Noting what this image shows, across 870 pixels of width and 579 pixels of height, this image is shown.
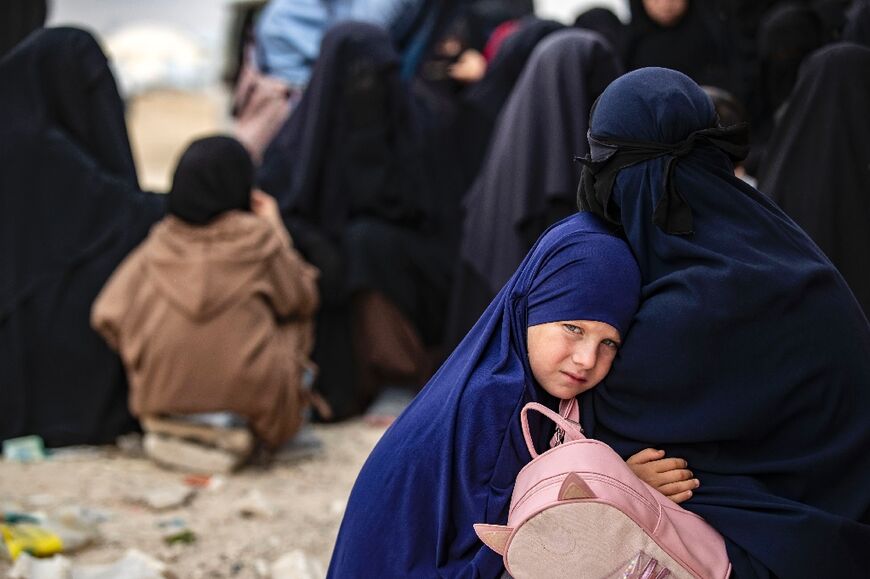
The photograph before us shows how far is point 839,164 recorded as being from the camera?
361 centimetres

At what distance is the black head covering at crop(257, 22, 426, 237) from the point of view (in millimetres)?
5555

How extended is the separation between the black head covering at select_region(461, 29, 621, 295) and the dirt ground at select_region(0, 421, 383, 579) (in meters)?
1.02

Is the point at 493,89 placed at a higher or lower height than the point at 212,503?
higher

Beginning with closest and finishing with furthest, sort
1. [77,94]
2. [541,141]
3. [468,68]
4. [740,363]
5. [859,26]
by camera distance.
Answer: [740,363]
[859,26]
[541,141]
[77,94]
[468,68]

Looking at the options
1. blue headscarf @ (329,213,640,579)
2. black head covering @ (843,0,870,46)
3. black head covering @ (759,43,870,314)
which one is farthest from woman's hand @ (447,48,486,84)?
blue headscarf @ (329,213,640,579)

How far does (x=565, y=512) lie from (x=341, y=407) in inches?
126

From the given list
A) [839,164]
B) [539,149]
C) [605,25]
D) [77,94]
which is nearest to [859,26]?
[839,164]

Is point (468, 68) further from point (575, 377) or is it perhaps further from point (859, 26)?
point (575, 377)

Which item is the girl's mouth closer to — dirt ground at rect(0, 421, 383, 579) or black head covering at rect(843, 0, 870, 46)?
dirt ground at rect(0, 421, 383, 579)

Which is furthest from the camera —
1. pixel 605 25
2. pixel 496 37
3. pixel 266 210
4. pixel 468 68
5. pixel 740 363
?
pixel 496 37

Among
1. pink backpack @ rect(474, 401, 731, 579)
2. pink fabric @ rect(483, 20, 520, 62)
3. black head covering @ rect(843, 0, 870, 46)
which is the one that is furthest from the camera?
pink fabric @ rect(483, 20, 520, 62)

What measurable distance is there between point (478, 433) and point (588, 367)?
246 millimetres

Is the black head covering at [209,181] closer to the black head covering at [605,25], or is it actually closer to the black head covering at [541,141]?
the black head covering at [541,141]

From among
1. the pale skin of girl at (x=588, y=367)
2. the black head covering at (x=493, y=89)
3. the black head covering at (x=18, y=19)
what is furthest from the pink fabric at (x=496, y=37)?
the pale skin of girl at (x=588, y=367)
